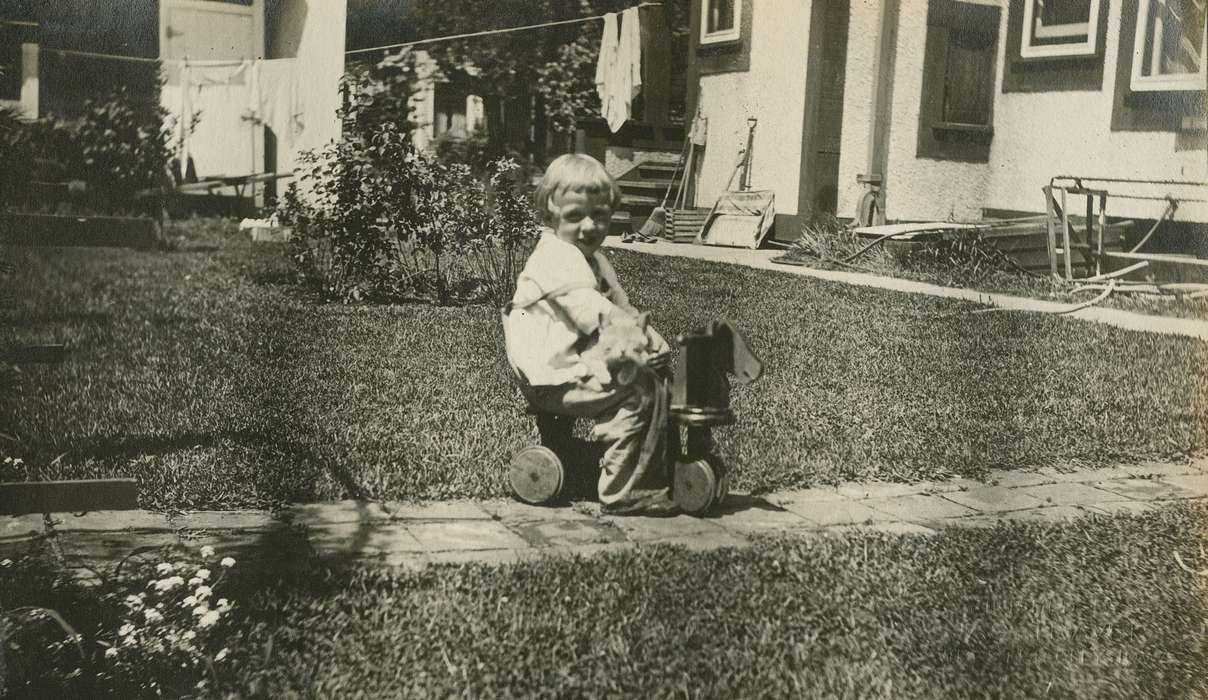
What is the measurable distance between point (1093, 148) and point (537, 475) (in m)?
7.24

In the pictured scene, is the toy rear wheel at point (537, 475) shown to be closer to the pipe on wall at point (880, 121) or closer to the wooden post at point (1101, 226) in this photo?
the wooden post at point (1101, 226)

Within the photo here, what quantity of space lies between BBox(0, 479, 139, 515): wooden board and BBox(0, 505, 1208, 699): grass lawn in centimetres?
18

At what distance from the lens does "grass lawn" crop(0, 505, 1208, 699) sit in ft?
7.57

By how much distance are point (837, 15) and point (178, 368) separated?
8.08 m

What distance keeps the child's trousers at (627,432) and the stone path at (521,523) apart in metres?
0.10

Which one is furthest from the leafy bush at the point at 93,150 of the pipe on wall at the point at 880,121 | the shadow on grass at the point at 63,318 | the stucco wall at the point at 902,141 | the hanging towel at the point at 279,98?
the stucco wall at the point at 902,141

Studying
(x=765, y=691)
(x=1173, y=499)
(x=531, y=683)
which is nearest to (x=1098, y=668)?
(x=765, y=691)

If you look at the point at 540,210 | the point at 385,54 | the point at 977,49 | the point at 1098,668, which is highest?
the point at 977,49

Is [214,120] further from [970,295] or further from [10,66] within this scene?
[970,295]

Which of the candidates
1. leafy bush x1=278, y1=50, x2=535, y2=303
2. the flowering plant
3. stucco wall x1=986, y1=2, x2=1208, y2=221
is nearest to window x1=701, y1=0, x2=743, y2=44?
stucco wall x1=986, y1=2, x2=1208, y2=221

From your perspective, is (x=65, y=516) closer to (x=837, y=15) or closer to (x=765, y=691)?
(x=765, y=691)

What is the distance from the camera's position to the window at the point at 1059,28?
8977 mm

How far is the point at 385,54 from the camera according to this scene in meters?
6.89

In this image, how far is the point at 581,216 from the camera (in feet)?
11.1
